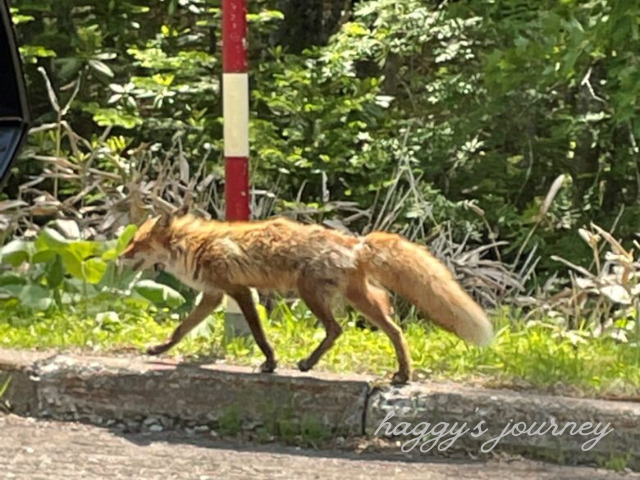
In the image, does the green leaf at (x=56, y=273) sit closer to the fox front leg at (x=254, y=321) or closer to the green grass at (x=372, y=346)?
the green grass at (x=372, y=346)

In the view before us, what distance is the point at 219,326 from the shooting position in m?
6.25

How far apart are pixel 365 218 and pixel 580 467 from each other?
4379 mm

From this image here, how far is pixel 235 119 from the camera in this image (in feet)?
20.0

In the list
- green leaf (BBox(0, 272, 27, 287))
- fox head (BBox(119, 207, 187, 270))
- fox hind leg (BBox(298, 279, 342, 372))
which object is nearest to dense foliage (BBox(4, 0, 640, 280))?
green leaf (BBox(0, 272, 27, 287))

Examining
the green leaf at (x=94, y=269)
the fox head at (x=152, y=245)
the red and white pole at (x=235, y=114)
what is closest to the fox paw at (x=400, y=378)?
the fox head at (x=152, y=245)

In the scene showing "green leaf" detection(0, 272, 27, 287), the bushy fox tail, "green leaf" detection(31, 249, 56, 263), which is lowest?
"green leaf" detection(0, 272, 27, 287)

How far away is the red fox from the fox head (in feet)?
0.36

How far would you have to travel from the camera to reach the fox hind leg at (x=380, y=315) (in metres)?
5.22

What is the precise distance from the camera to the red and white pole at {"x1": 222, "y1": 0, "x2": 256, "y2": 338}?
602cm

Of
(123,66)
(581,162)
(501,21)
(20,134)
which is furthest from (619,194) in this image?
(20,134)

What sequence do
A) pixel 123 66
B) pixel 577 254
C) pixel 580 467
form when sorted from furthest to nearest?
pixel 123 66 → pixel 577 254 → pixel 580 467

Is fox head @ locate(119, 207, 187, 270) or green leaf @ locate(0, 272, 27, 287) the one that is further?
green leaf @ locate(0, 272, 27, 287)

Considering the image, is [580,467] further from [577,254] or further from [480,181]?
[480,181]

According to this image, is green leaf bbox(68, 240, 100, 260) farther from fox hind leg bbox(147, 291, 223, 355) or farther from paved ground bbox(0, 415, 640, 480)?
paved ground bbox(0, 415, 640, 480)
